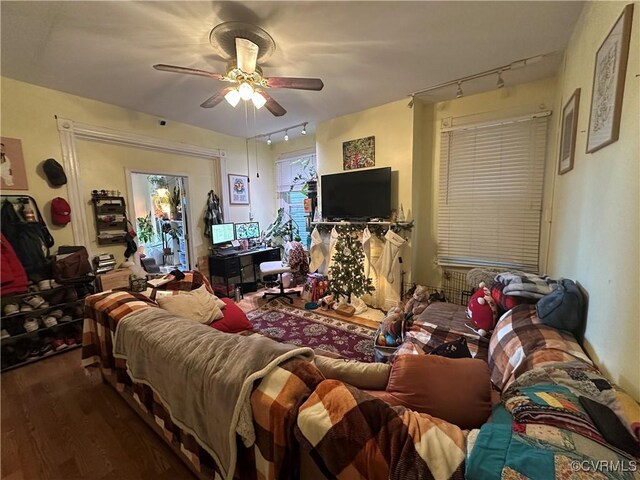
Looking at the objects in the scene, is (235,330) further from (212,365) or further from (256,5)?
(256,5)

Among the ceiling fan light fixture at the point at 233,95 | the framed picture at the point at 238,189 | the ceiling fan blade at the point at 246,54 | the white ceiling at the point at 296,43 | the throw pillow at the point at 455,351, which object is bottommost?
the throw pillow at the point at 455,351

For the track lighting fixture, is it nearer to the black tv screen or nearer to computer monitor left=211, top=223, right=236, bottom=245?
the black tv screen

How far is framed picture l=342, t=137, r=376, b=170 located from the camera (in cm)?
344

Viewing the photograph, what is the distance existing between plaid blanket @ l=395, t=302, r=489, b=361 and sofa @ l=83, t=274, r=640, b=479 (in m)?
0.32

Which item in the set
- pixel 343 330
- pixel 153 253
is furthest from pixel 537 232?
pixel 153 253

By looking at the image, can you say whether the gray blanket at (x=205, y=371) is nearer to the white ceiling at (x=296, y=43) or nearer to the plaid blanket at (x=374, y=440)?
the plaid blanket at (x=374, y=440)

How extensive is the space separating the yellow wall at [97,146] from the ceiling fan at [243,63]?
1867 millimetres

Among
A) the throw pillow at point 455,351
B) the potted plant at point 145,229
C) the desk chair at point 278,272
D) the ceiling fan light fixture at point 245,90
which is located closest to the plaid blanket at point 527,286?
the throw pillow at point 455,351

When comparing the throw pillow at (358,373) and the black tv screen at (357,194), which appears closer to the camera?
the throw pillow at (358,373)

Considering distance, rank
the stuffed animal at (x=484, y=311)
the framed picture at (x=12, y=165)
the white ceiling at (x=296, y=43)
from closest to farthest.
Answer: the white ceiling at (x=296, y=43), the stuffed animal at (x=484, y=311), the framed picture at (x=12, y=165)

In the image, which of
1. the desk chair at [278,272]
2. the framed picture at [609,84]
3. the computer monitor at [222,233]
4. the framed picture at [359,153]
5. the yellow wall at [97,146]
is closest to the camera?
the framed picture at [609,84]

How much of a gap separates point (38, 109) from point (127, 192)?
1.08 metres

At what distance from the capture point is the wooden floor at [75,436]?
1.41 meters

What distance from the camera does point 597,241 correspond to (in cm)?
129
